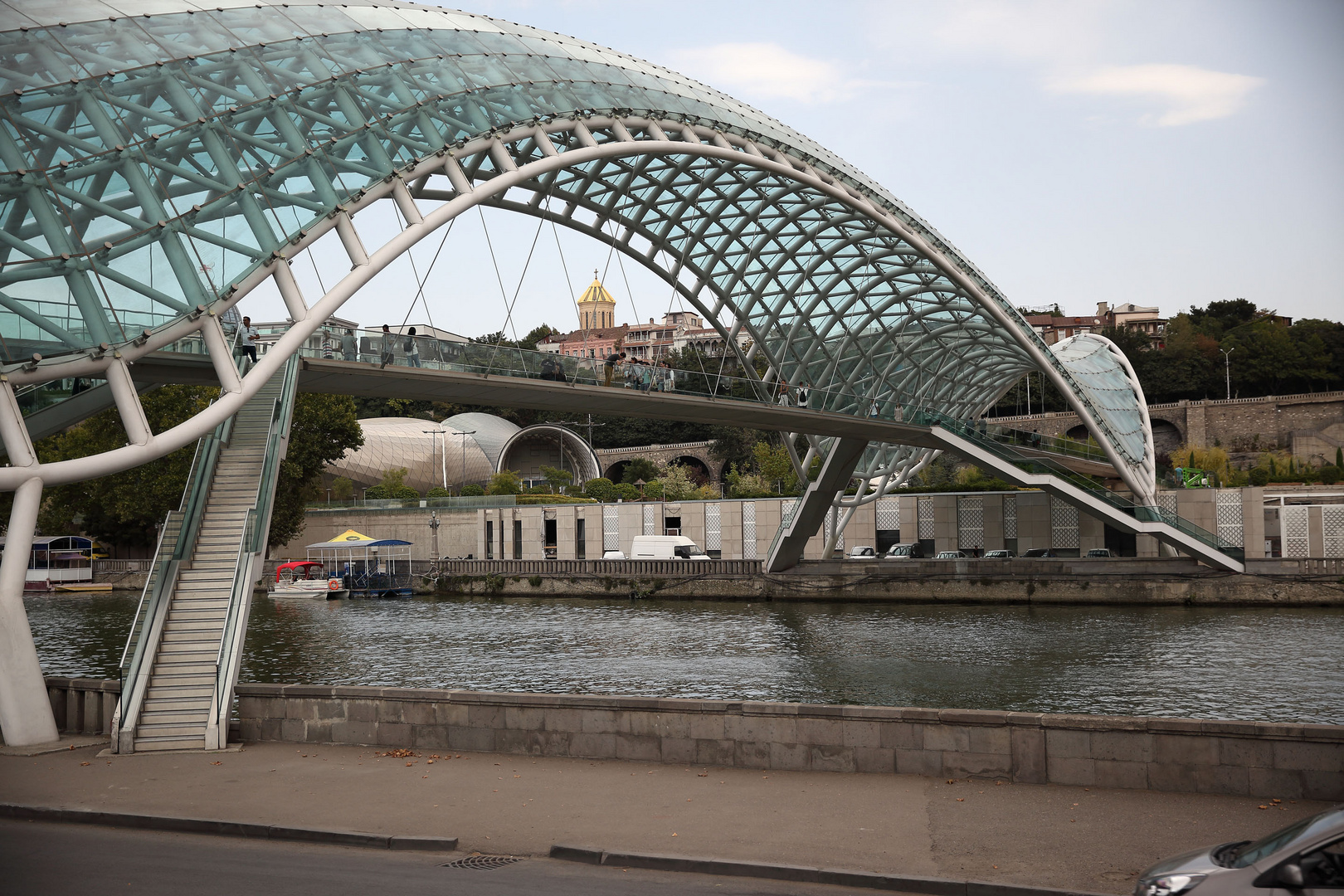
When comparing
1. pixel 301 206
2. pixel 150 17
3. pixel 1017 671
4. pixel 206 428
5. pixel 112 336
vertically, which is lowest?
pixel 1017 671

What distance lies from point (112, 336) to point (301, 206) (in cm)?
559

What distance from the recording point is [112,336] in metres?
20.2

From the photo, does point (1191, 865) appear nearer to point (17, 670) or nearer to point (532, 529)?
point (17, 670)

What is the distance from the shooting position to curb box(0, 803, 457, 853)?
1161cm

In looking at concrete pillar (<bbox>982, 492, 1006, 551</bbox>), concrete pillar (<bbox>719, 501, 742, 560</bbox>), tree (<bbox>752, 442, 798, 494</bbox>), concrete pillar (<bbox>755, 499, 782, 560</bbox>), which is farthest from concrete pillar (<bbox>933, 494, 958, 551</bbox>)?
tree (<bbox>752, 442, 798, 494</bbox>)

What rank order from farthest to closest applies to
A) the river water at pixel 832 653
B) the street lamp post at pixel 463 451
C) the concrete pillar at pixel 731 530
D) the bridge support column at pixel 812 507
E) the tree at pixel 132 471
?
1. the street lamp post at pixel 463 451
2. the concrete pillar at pixel 731 530
3. the tree at pixel 132 471
4. the bridge support column at pixel 812 507
5. the river water at pixel 832 653

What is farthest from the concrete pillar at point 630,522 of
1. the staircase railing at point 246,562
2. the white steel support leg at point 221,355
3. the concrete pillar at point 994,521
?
the white steel support leg at point 221,355

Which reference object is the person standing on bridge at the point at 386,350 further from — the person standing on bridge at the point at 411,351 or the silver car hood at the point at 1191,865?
the silver car hood at the point at 1191,865

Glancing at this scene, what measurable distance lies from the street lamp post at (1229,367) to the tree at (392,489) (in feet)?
273

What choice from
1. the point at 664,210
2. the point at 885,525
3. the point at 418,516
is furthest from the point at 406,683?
the point at 418,516

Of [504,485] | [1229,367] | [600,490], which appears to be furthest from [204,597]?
[1229,367]

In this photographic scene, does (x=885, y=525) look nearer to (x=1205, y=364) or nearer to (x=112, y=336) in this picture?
(x=112, y=336)

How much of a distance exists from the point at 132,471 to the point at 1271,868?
80.5 m

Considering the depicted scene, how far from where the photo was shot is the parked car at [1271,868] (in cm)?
693
